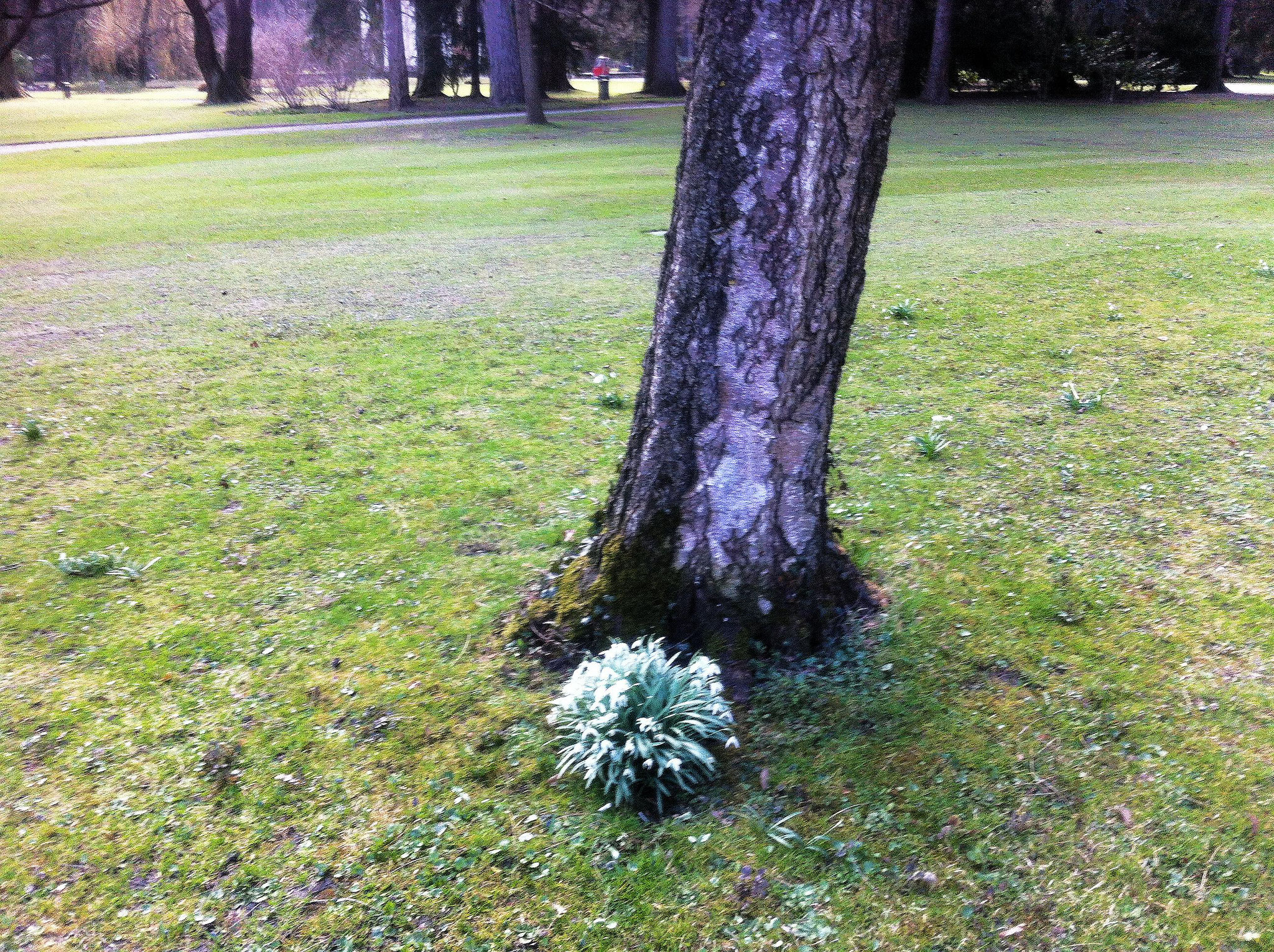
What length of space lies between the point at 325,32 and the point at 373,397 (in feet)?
139

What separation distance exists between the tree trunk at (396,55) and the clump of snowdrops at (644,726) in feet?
123

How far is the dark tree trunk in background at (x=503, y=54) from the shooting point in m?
34.5

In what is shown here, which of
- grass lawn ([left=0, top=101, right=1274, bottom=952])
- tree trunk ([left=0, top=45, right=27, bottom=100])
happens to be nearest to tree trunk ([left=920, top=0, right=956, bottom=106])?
grass lawn ([left=0, top=101, right=1274, bottom=952])

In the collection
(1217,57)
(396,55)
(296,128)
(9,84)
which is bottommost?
(296,128)

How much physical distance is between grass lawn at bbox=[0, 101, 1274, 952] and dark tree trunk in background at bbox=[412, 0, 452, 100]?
3722 cm

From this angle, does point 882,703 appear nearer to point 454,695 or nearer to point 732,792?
point 732,792

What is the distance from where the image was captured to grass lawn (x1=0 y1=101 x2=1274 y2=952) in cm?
282

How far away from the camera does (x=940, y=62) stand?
119ft

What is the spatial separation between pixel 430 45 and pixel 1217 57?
3343cm

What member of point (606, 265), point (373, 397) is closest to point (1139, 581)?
point (373, 397)

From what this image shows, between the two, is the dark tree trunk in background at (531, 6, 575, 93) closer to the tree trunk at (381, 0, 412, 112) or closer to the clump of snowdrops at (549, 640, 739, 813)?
the tree trunk at (381, 0, 412, 112)

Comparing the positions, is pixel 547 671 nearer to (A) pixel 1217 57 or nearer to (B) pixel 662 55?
(A) pixel 1217 57

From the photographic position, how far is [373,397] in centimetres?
688

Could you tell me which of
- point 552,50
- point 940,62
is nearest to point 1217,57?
point 940,62
